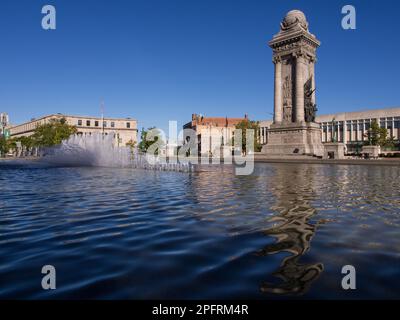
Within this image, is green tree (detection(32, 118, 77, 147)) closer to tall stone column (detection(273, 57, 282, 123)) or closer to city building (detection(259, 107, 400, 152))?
tall stone column (detection(273, 57, 282, 123))

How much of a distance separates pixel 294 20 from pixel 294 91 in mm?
9987

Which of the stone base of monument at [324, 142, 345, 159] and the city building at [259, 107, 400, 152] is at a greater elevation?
the city building at [259, 107, 400, 152]

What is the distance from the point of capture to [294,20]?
1719 inches

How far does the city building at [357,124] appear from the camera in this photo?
92.9 meters

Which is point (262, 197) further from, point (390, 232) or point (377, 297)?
point (377, 297)

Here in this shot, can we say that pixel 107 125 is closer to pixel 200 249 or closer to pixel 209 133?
pixel 209 133

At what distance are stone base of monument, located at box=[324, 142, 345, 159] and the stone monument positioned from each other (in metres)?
0.79

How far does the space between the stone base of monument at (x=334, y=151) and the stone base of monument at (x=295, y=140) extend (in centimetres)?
74

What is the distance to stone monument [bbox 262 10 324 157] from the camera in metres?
42.1

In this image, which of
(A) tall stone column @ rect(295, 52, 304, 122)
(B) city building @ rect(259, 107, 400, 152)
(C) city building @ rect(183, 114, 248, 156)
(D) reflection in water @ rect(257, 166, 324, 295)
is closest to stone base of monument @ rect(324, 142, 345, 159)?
(A) tall stone column @ rect(295, 52, 304, 122)

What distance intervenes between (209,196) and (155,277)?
6426 millimetres

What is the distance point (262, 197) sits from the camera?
9.34 m

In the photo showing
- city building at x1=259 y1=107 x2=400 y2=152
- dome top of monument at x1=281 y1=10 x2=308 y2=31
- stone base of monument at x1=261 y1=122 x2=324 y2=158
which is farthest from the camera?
city building at x1=259 y1=107 x2=400 y2=152

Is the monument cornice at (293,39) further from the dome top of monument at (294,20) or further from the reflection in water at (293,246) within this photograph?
the reflection in water at (293,246)
